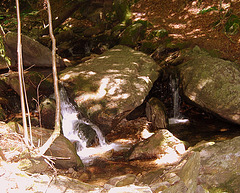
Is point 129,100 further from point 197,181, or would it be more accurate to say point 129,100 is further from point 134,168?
point 197,181

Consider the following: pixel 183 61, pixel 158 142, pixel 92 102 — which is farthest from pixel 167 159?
pixel 183 61

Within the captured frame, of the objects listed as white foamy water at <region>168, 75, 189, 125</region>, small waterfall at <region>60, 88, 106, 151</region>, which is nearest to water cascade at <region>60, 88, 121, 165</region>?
small waterfall at <region>60, 88, 106, 151</region>

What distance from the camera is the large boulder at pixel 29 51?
7.22 m

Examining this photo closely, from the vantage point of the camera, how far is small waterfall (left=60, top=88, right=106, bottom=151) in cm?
601

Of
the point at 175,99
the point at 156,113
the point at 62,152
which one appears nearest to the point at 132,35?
the point at 175,99

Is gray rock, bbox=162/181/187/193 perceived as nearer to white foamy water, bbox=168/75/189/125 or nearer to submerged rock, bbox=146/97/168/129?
submerged rock, bbox=146/97/168/129

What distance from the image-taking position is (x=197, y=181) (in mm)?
3213

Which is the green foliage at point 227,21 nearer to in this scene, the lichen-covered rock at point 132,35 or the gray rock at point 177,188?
the lichen-covered rock at point 132,35

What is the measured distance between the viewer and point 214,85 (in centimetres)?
643

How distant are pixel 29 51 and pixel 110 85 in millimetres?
3502

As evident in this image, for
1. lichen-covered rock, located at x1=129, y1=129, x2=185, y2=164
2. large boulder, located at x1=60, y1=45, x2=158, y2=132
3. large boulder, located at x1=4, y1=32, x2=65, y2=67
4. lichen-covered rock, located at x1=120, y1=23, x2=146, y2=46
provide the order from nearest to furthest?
lichen-covered rock, located at x1=129, y1=129, x2=185, y2=164 < large boulder, located at x1=60, y1=45, x2=158, y2=132 < large boulder, located at x1=4, y1=32, x2=65, y2=67 < lichen-covered rock, located at x1=120, y1=23, x2=146, y2=46

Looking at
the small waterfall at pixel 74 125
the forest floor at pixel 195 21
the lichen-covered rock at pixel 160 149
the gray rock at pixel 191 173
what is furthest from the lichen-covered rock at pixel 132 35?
the gray rock at pixel 191 173

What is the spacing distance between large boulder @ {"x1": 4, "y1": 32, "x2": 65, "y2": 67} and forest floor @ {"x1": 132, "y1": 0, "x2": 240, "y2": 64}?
5205 millimetres

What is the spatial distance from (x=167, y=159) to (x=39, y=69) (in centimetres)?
535
